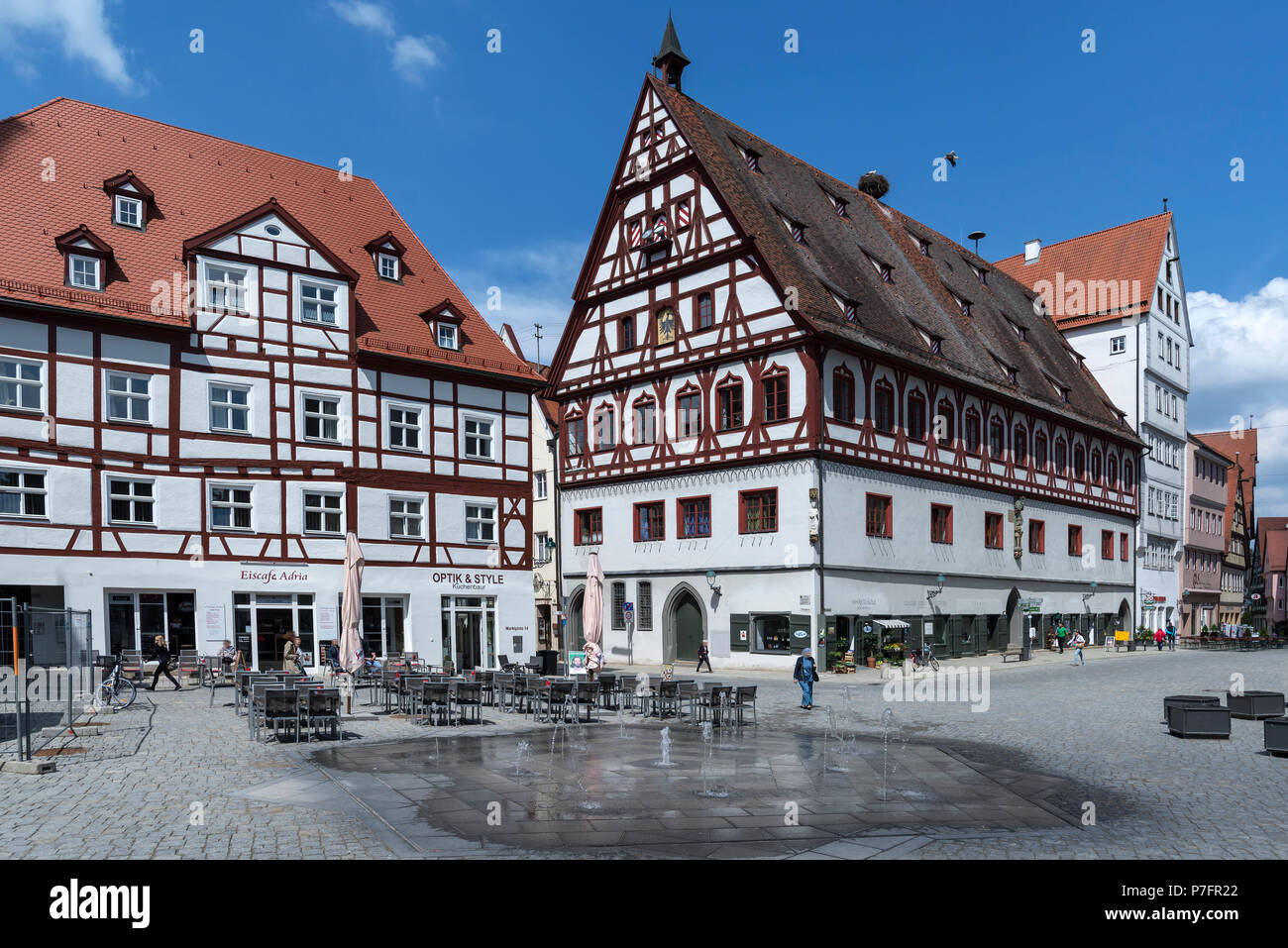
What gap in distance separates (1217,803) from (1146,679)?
2288cm

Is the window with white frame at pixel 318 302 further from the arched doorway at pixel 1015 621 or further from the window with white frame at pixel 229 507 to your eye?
the arched doorway at pixel 1015 621

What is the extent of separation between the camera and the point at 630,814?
11.3 metres

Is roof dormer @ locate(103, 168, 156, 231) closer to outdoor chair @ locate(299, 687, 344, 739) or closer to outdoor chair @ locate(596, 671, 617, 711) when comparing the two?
outdoor chair @ locate(299, 687, 344, 739)

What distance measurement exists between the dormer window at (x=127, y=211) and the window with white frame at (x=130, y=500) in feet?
25.4

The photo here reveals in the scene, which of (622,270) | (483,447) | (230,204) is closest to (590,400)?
(622,270)

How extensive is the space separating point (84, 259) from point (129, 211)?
287 centimetres

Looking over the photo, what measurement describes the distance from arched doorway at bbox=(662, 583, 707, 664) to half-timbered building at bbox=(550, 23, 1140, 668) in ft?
0.28

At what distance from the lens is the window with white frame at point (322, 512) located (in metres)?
32.2

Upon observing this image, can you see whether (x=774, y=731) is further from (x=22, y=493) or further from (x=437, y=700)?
(x=22, y=493)

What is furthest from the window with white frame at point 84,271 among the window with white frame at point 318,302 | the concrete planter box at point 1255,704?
the concrete planter box at point 1255,704

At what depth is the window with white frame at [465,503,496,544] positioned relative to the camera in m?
36.2

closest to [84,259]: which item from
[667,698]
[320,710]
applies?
[320,710]

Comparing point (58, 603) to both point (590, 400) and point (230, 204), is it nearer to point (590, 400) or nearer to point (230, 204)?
point (230, 204)
